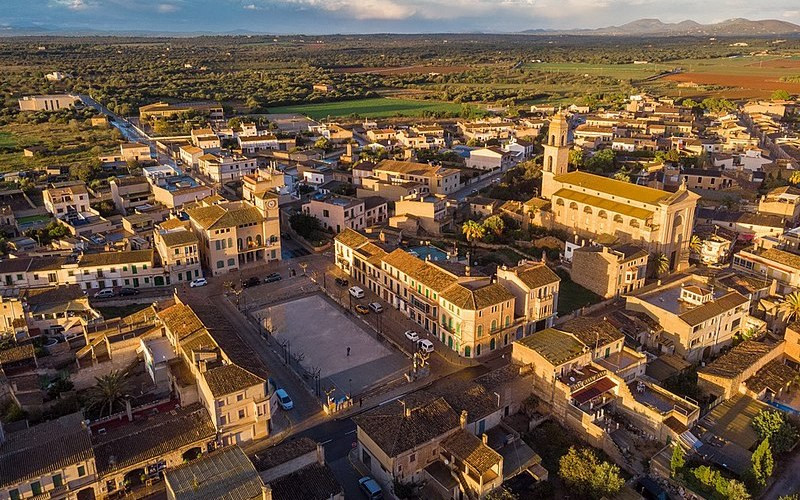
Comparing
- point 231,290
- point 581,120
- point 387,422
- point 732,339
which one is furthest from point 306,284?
point 581,120

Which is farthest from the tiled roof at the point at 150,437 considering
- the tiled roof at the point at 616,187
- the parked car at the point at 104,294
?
the tiled roof at the point at 616,187

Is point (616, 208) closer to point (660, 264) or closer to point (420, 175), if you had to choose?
point (660, 264)

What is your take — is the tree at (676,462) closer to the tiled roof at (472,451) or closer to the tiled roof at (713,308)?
the tiled roof at (472,451)

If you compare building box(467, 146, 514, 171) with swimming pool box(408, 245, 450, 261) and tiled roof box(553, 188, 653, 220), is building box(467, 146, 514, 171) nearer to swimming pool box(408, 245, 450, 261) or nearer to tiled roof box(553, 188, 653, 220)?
tiled roof box(553, 188, 653, 220)

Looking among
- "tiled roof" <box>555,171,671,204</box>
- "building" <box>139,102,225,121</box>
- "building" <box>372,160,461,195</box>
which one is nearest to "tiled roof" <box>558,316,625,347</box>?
"tiled roof" <box>555,171,671,204</box>

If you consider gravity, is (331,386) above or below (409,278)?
below

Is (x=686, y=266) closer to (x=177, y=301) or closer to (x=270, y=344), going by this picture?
(x=270, y=344)

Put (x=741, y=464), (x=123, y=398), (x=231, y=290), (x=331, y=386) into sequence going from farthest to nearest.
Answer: (x=231, y=290)
(x=331, y=386)
(x=123, y=398)
(x=741, y=464)
